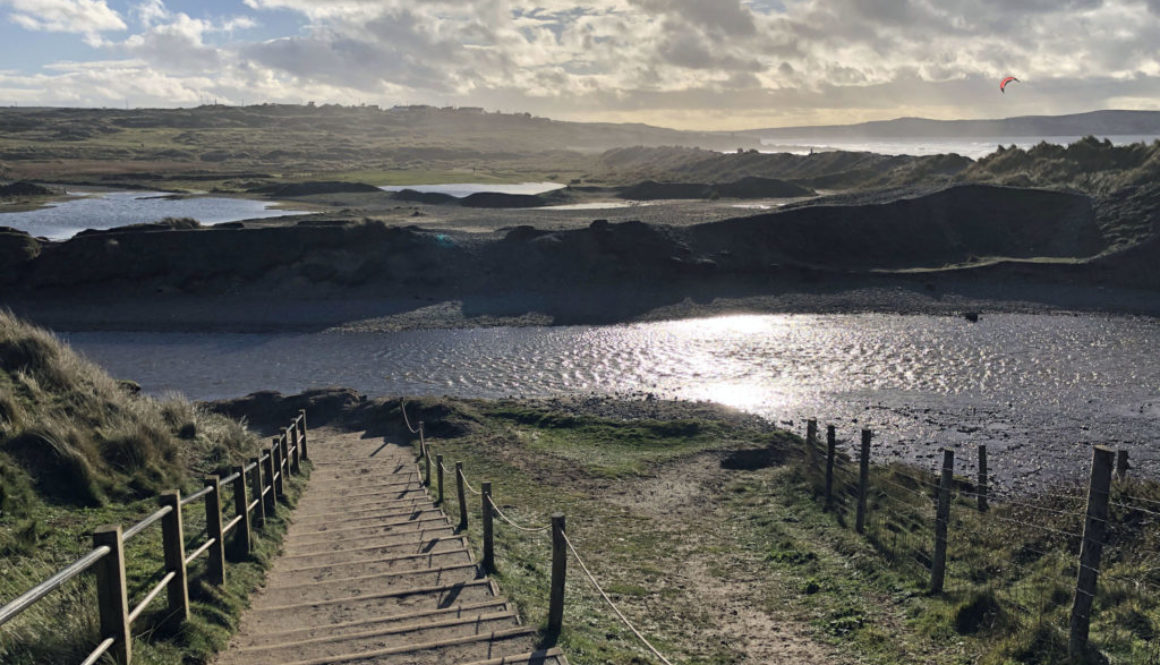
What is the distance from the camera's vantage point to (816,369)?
30219mm

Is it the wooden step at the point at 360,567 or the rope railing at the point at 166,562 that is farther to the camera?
the wooden step at the point at 360,567

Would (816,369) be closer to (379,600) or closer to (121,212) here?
(379,600)

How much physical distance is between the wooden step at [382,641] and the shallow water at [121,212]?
55.1 meters

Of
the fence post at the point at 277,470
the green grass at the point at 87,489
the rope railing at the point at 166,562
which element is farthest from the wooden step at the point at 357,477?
the rope railing at the point at 166,562

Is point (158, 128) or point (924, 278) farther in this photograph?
point (158, 128)

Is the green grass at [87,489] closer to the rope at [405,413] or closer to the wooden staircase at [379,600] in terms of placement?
the wooden staircase at [379,600]

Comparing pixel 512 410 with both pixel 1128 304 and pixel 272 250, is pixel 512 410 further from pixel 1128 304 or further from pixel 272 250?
pixel 1128 304

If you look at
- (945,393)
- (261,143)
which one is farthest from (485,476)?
(261,143)

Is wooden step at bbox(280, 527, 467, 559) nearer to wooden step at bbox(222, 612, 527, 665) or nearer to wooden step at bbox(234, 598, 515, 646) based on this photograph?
wooden step at bbox(234, 598, 515, 646)

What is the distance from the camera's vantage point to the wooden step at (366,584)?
8.68 meters

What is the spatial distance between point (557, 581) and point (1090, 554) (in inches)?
192

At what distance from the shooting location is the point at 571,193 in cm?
8688

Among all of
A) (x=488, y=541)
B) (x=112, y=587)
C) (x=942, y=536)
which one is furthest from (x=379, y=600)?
(x=942, y=536)

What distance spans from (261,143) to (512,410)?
544 ft
